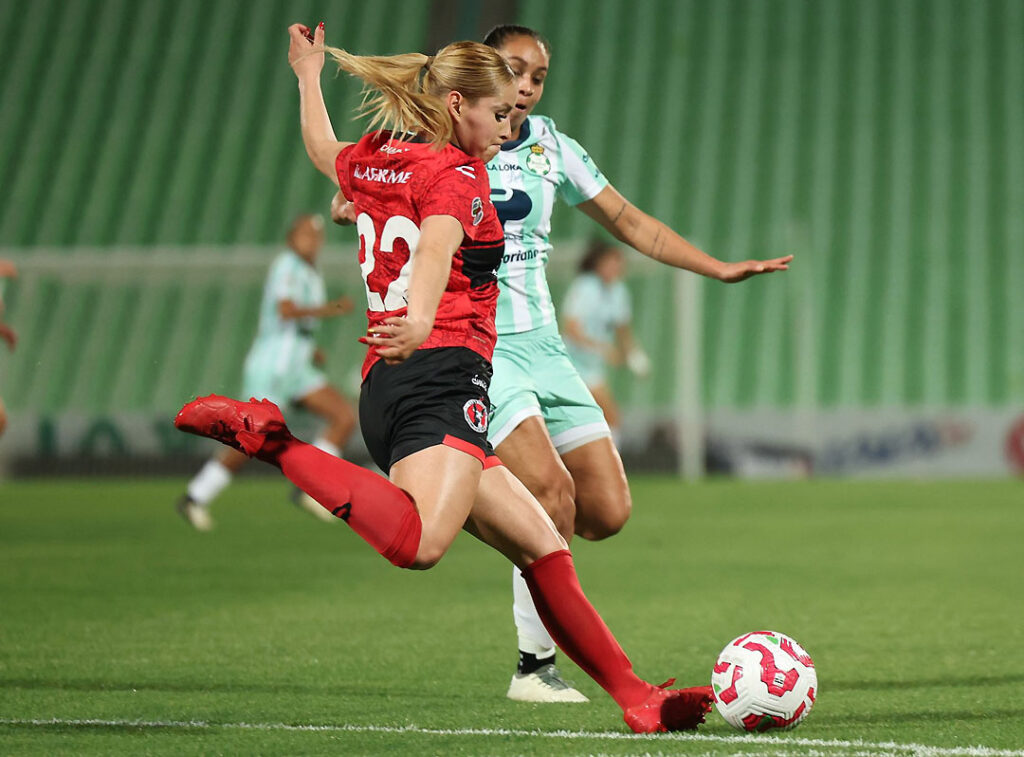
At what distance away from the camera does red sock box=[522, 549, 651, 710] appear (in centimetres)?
406

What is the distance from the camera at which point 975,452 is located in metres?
15.6

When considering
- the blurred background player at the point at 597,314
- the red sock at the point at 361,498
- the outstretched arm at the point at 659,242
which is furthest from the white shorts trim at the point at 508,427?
the blurred background player at the point at 597,314

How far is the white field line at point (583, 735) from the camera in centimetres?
372

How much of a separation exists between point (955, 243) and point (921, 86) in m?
2.84

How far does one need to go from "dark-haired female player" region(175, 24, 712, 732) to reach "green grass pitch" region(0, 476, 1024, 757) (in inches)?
19.9

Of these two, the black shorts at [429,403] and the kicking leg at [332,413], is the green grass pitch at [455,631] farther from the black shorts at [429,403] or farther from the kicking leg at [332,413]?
the black shorts at [429,403]

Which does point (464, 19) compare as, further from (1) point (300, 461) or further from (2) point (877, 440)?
(1) point (300, 461)

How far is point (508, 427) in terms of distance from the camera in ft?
15.6

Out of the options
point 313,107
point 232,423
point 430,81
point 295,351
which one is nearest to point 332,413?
point 295,351

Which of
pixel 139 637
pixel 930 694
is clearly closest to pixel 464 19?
pixel 139 637

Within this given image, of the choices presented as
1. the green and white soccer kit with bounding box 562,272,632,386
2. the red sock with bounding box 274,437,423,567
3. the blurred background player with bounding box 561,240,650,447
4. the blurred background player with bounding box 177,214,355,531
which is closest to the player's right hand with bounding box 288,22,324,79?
the red sock with bounding box 274,437,423,567

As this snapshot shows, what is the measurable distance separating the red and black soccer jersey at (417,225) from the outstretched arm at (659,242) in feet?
3.41

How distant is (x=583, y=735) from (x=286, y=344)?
306 inches

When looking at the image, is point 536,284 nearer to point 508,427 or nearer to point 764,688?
point 508,427
